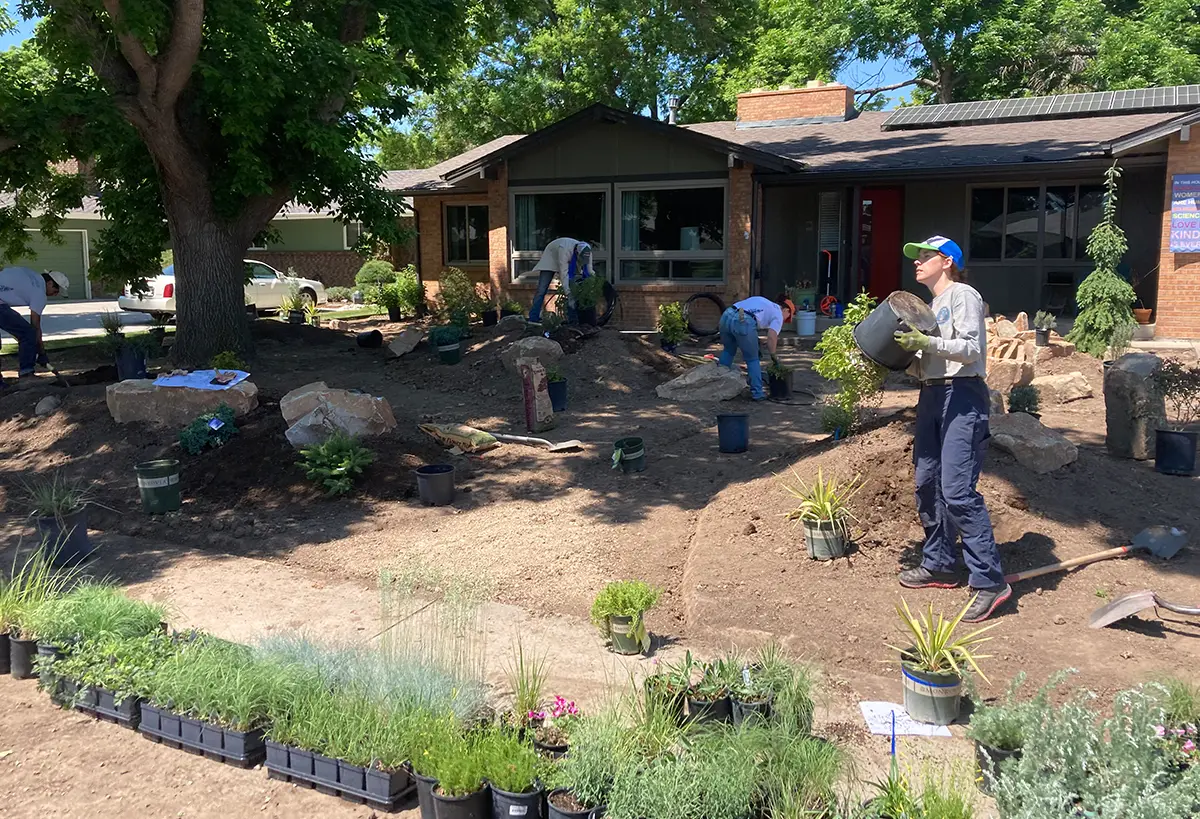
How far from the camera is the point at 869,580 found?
5598mm

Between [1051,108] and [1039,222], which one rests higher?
[1051,108]

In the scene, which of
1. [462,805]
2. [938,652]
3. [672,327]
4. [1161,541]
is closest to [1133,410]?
[1161,541]

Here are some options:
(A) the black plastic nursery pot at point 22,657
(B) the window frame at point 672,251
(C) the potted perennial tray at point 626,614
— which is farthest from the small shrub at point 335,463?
(B) the window frame at point 672,251

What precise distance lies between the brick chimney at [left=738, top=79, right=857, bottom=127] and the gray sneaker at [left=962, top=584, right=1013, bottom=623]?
773 inches

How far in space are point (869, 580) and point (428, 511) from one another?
11.4ft

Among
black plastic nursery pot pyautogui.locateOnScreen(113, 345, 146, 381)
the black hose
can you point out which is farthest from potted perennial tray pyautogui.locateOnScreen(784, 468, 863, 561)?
the black hose

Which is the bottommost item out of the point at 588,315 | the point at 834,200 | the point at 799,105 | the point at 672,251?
the point at 588,315

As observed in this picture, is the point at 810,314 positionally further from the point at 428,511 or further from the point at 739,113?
the point at 428,511

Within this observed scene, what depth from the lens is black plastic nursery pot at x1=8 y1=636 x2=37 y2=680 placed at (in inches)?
190

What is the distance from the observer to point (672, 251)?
18156 mm

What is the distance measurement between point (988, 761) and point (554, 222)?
54.7 ft

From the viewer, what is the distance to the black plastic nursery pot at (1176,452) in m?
7.23

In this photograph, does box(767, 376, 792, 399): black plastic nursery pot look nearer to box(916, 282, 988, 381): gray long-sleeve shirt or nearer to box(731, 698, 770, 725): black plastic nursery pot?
box(916, 282, 988, 381): gray long-sleeve shirt

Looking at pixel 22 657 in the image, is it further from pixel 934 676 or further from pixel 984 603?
pixel 984 603
